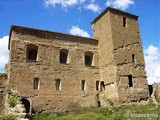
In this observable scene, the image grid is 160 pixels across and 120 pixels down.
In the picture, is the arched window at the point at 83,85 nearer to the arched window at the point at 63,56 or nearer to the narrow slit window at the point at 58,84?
the narrow slit window at the point at 58,84

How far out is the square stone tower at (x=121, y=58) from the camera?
20.7 metres

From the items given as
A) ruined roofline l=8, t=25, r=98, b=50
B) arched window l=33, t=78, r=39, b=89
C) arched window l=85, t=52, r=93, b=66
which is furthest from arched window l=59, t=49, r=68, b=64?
arched window l=33, t=78, r=39, b=89

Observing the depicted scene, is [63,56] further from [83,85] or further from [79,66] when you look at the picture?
[83,85]

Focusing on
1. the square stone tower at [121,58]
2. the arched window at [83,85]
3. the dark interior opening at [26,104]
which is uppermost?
the square stone tower at [121,58]

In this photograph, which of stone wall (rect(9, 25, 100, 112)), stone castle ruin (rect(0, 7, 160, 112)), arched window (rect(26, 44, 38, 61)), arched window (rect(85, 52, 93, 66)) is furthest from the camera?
arched window (rect(85, 52, 93, 66))

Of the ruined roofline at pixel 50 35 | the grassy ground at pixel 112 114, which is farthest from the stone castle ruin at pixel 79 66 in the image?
the grassy ground at pixel 112 114

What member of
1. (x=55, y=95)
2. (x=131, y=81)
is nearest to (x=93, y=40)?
(x=131, y=81)

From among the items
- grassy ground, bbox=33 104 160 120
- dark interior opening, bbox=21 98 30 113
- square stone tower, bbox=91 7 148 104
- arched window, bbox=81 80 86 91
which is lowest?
grassy ground, bbox=33 104 160 120

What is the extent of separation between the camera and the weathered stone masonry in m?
19.3

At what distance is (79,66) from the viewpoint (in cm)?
2212

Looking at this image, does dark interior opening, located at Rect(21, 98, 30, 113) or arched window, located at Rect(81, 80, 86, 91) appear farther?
arched window, located at Rect(81, 80, 86, 91)

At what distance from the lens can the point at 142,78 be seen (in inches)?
864

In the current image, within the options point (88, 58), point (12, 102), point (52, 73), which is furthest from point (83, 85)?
point (12, 102)

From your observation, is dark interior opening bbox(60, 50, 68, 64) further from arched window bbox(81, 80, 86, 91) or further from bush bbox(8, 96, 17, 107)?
bush bbox(8, 96, 17, 107)
